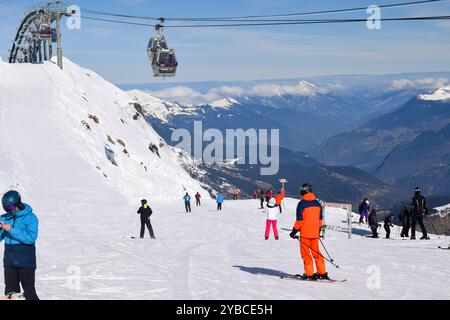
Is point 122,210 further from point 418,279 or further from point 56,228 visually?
point 418,279

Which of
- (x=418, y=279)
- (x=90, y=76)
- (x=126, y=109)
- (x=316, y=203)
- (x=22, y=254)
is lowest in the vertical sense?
(x=418, y=279)

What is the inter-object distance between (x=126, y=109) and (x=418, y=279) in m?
73.8

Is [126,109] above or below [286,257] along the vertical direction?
above

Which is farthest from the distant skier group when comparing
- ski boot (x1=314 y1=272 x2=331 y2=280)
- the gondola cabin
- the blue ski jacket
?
the gondola cabin

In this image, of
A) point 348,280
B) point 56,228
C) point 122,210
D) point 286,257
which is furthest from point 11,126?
point 348,280

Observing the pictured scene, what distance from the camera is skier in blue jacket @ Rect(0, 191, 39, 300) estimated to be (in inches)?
324

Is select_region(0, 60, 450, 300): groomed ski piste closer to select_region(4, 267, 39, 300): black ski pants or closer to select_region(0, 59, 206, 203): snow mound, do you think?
select_region(0, 59, 206, 203): snow mound

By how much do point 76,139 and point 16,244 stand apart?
141 ft

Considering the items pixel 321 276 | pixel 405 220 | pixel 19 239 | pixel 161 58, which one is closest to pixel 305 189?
pixel 321 276

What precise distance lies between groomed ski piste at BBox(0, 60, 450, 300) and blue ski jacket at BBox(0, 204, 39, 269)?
2775 mm

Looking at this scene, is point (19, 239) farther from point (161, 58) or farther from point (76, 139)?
point (76, 139)

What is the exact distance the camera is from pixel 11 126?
4688 centimetres

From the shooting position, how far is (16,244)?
828cm

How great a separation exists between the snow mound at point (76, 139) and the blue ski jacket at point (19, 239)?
24.8 m
